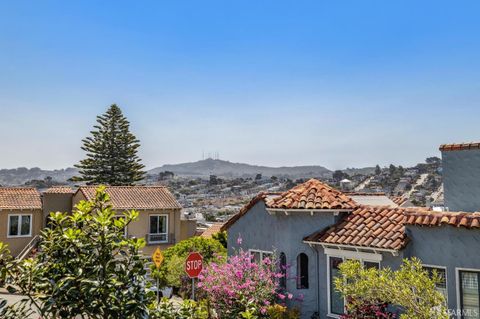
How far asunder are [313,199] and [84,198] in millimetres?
25003

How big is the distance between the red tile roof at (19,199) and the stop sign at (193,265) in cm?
2584

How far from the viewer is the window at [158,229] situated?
122ft

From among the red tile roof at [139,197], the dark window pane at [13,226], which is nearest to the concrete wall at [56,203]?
the dark window pane at [13,226]

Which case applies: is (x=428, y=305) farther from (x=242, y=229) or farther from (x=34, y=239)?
(x=34, y=239)

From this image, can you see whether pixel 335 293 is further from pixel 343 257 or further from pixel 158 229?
pixel 158 229

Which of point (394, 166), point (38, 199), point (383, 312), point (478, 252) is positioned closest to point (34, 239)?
point (38, 199)

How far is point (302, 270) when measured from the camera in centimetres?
1658

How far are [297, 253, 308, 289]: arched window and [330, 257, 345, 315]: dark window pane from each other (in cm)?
144

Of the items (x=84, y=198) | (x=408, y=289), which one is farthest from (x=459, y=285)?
(x=84, y=198)

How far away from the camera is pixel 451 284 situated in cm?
1198

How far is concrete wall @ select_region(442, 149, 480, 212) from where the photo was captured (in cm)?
1411

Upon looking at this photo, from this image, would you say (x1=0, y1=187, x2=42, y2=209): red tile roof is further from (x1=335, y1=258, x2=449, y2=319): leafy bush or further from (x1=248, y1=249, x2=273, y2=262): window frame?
(x1=335, y1=258, x2=449, y2=319): leafy bush

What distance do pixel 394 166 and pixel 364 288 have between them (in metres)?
109

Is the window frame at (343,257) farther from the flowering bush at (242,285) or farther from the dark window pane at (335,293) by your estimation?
the flowering bush at (242,285)
